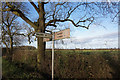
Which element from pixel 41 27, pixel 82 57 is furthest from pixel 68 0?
pixel 82 57

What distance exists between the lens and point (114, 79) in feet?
11.3

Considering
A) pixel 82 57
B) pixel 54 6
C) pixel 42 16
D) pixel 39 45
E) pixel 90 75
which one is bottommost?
pixel 90 75

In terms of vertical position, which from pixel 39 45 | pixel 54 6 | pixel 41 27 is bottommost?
pixel 39 45

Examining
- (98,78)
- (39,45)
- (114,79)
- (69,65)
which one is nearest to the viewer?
(114,79)

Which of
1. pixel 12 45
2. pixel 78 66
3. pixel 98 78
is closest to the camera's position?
pixel 98 78

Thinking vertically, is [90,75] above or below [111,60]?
below

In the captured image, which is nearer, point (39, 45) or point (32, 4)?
point (39, 45)

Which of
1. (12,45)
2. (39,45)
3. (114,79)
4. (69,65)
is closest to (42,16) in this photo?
(39,45)

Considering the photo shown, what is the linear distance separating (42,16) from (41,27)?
95 cm

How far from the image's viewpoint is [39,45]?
23.9 ft

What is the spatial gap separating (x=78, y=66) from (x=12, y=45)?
46.1ft

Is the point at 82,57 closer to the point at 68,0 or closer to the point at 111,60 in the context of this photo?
the point at 111,60

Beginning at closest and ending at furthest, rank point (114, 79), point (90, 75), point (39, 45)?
point (114, 79) → point (90, 75) → point (39, 45)

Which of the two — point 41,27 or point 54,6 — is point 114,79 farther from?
point 54,6
